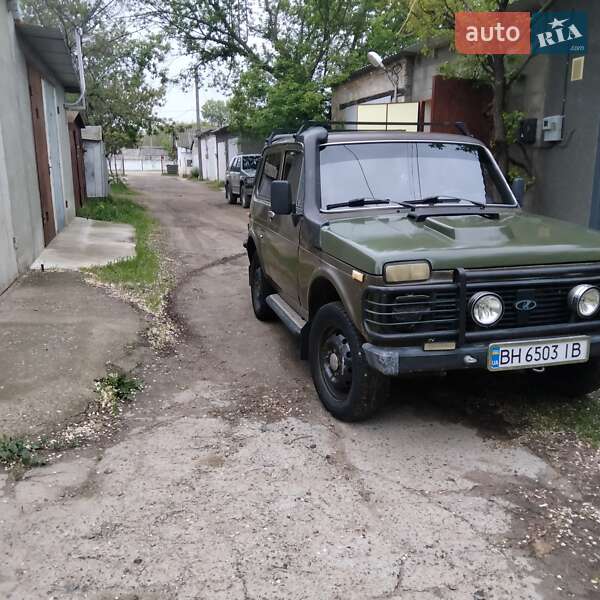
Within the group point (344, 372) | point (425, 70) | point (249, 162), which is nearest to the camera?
point (344, 372)

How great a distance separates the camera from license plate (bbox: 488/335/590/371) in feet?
11.8

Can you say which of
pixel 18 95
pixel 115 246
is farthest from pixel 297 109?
pixel 18 95

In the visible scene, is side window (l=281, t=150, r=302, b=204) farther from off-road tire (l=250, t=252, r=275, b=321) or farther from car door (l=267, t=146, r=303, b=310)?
off-road tire (l=250, t=252, r=275, b=321)

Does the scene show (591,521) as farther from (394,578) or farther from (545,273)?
(545,273)

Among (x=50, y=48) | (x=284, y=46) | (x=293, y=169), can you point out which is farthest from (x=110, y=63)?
(x=293, y=169)

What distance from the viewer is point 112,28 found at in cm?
2259

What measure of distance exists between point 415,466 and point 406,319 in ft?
3.01

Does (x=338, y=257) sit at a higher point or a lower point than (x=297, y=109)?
lower

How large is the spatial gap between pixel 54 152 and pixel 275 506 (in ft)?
35.8

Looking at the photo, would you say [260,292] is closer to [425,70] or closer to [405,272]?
[405,272]

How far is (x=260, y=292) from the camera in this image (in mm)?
6809

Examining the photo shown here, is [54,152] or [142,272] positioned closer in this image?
[142,272]

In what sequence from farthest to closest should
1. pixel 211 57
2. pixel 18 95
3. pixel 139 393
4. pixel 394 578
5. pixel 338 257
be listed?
pixel 211 57 → pixel 18 95 → pixel 139 393 → pixel 338 257 → pixel 394 578

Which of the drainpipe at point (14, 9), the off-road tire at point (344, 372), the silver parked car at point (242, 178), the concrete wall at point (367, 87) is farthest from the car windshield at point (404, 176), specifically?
the silver parked car at point (242, 178)
